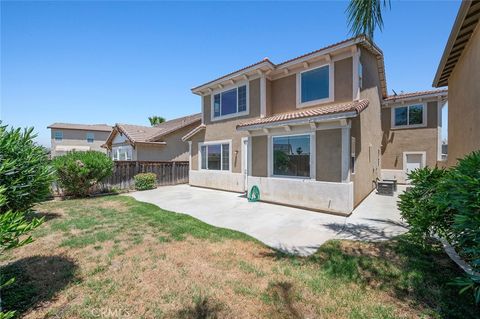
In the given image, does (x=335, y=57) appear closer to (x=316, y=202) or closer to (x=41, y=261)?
(x=316, y=202)

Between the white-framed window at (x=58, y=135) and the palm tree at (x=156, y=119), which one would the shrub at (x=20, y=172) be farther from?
the white-framed window at (x=58, y=135)

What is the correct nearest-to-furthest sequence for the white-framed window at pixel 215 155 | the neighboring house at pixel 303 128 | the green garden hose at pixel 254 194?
the neighboring house at pixel 303 128 < the green garden hose at pixel 254 194 < the white-framed window at pixel 215 155

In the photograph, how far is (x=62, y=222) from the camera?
7.29 meters

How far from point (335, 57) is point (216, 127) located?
795 centimetres

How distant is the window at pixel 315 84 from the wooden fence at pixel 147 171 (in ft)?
36.8

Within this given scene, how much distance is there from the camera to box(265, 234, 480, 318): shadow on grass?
3205 mm

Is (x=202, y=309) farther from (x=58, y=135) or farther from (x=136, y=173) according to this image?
(x=58, y=135)

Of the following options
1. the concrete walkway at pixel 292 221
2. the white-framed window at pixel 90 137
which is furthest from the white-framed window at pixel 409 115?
the white-framed window at pixel 90 137

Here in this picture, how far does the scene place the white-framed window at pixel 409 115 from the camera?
50.3 ft

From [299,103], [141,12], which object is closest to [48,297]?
[141,12]

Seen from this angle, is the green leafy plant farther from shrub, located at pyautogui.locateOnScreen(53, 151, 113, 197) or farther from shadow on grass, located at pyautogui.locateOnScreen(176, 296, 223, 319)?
shrub, located at pyautogui.locateOnScreen(53, 151, 113, 197)

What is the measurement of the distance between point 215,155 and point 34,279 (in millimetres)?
10921

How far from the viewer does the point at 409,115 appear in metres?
15.8

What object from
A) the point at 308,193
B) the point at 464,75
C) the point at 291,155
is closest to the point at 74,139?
the point at 291,155
